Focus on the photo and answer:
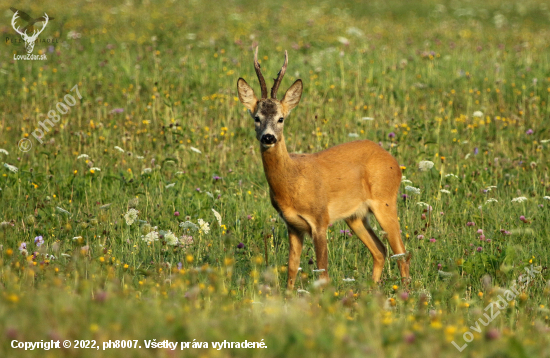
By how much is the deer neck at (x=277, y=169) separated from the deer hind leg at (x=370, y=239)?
3.78ft

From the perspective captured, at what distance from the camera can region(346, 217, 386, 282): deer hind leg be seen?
20.7ft

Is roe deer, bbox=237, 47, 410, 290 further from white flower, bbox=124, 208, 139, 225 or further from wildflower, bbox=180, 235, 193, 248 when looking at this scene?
white flower, bbox=124, 208, 139, 225

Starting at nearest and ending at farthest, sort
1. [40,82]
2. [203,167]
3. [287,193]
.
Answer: [287,193] < [203,167] < [40,82]

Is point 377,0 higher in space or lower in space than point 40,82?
higher

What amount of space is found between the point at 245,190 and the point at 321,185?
6.99 ft

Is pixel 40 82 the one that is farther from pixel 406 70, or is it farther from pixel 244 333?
pixel 244 333

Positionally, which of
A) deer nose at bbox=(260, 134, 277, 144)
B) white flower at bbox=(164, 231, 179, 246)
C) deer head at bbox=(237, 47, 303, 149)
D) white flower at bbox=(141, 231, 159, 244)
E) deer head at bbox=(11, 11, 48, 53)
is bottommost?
white flower at bbox=(141, 231, 159, 244)

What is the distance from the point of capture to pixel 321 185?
5.76 metres

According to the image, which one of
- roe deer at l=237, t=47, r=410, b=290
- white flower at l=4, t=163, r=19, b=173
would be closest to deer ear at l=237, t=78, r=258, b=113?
roe deer at l=237, t=47, r=410, b=290

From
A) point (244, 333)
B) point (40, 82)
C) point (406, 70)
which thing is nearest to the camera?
point (244, 333)

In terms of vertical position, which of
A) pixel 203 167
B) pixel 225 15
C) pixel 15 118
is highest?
pixel 225 15

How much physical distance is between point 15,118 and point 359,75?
5.38 meters

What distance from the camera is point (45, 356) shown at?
269 cm

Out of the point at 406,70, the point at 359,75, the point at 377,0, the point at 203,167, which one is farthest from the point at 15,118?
the point at 377,0
